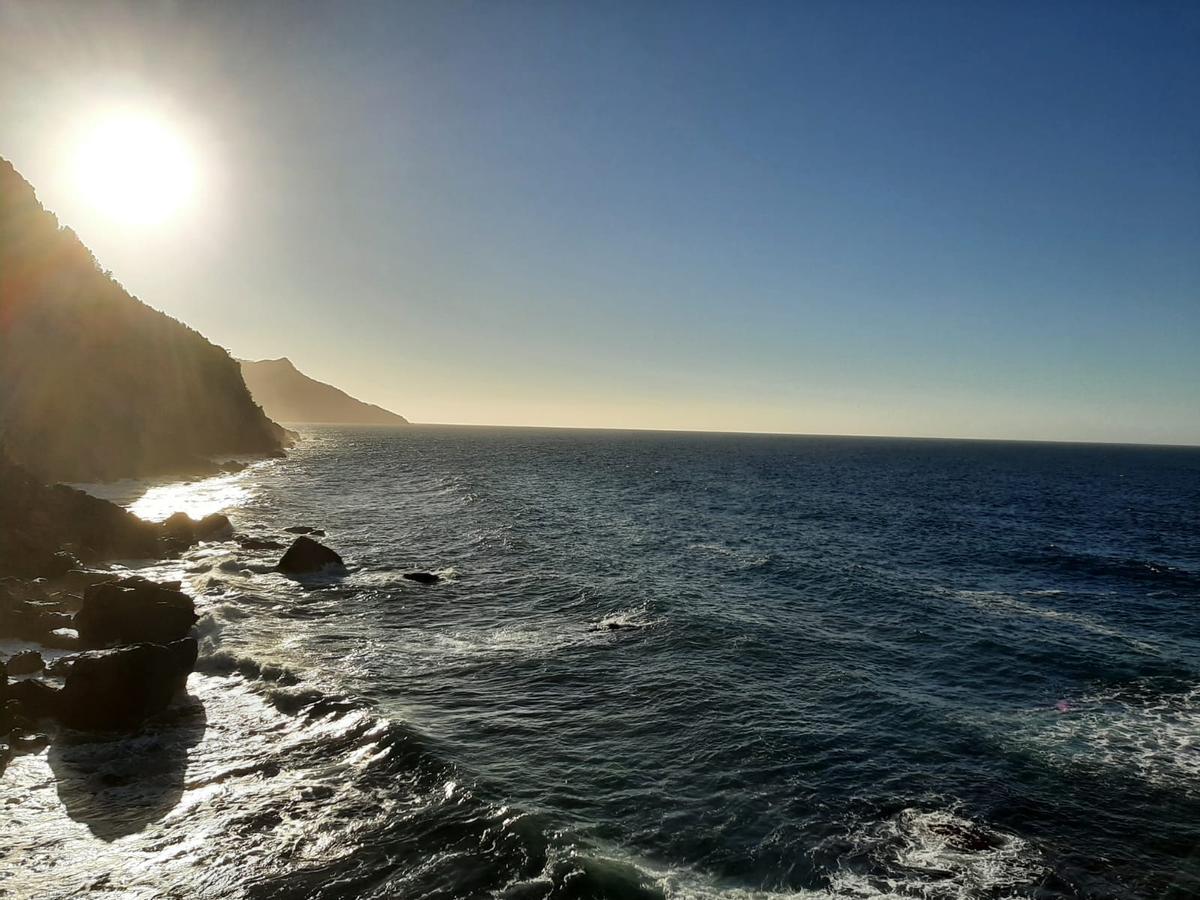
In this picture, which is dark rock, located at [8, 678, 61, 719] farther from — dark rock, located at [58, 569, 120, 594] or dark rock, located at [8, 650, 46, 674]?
dark rock, located at [58, 569, 120, 594]

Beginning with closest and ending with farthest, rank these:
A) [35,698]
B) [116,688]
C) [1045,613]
A: [116,688]
[35,698]
[1045,613]

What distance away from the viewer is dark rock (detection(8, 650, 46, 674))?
75.4ft

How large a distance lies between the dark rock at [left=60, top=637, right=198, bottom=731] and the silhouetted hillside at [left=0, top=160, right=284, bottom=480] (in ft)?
189

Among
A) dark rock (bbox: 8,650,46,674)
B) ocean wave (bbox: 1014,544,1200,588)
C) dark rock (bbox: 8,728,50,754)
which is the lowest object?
dark rock (bbox: 8,728,50,754)

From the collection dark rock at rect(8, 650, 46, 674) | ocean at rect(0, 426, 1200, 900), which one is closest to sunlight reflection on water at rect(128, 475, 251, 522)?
ocean at rect(0, 426, 1200, 900)

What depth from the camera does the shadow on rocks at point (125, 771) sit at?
16.0 m

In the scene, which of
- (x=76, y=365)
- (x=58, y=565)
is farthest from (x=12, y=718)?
(x=76, y=365)

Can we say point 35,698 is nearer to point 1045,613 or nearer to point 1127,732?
point 1127,732

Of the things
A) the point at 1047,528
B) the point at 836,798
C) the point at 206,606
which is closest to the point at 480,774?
the point at 836,798

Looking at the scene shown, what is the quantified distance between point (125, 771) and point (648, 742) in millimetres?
15439

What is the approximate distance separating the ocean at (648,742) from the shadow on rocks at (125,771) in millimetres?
103

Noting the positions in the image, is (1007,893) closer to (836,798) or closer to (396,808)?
(836,798)

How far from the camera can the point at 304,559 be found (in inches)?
1642

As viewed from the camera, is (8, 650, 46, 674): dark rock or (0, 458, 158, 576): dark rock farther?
(0, 458, 158, 576): dark rock
